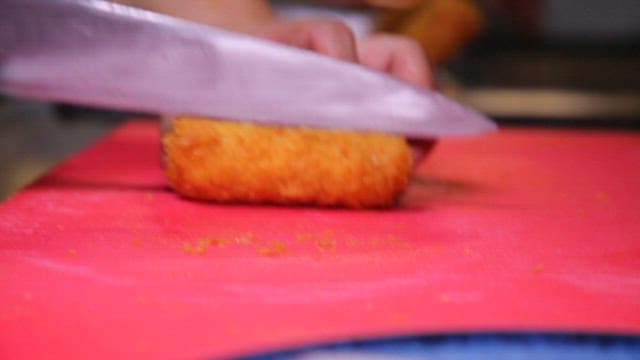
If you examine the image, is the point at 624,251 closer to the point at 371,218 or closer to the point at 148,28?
the point at 371,218

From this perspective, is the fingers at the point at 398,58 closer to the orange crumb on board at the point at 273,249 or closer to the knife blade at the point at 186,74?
the knife blade at the point at 186,74

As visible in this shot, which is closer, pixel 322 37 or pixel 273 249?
pixel 273 249

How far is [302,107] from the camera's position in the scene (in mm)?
1087

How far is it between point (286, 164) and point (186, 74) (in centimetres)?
13

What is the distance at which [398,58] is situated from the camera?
1185mm

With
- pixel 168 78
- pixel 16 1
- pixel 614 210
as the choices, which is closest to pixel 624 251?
pixel 614 210

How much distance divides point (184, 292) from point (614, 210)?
1.56 ft

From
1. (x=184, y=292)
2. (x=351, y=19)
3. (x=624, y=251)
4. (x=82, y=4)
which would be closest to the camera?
(x=184, y=292)

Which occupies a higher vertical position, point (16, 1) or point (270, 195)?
point (16, 1)

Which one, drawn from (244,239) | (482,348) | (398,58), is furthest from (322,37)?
(482,348)

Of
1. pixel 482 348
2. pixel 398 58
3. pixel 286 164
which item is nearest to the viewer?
pixel 482 348

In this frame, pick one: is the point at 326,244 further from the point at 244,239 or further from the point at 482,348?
the point at 482,348

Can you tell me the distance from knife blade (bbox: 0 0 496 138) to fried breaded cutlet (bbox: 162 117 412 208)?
0.02 metres

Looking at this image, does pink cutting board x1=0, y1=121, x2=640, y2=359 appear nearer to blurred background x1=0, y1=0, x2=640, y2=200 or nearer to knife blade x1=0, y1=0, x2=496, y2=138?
knife blade x1=0, y1=0, x2=496, y2=138
